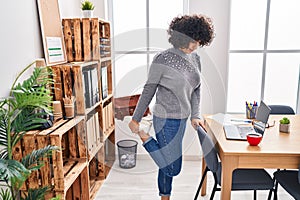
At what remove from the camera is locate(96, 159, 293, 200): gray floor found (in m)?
2.37

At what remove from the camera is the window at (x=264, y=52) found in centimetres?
289

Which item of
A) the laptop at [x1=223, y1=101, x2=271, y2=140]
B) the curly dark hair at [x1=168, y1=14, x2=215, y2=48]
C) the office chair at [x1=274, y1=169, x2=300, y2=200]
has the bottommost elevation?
the office chair at [x1=274, y1=169, x2=300, y2=200]

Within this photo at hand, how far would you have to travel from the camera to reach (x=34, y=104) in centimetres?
125

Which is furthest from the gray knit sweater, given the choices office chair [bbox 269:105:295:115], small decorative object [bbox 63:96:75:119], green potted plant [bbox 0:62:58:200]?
office chair [bbox 269:105:295:115]

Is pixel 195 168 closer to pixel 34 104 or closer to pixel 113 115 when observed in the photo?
pixel 113 115

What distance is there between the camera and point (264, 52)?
2.99 meters

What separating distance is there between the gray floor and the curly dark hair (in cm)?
137

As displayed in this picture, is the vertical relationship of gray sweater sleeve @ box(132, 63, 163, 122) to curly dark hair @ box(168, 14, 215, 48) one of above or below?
below

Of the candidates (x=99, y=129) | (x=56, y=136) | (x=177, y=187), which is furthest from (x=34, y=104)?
(x=177, y=187)

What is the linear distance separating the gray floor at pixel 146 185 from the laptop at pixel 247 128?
708 millimetres

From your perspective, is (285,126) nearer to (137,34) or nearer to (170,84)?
(170,84)

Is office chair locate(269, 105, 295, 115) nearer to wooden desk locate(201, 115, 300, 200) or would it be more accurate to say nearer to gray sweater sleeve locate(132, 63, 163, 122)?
wooden desk locate(201, 115, 300, 200)

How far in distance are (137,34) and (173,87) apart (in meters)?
1.44

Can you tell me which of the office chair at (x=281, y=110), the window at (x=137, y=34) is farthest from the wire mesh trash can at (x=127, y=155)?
the office chair at (x=281, y=110)
